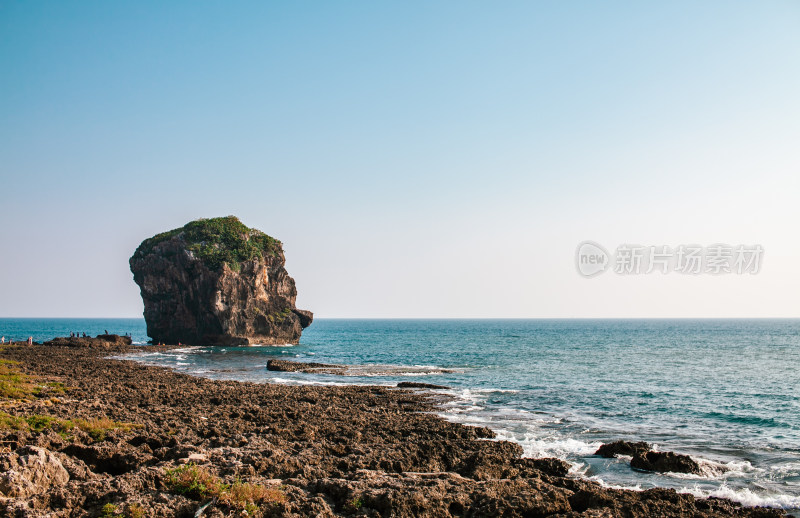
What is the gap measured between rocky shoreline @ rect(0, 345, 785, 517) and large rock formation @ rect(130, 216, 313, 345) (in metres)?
69.3

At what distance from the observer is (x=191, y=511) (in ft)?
32.0

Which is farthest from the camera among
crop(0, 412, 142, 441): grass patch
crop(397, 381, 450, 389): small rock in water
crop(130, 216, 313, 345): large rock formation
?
crop(130, 216, 313, 345): large rock formation

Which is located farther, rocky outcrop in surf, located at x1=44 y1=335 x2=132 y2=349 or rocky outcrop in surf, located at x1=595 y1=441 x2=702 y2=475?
rocky outcrop in surf, located at x1=44 y1=335 x2=132 y2=349

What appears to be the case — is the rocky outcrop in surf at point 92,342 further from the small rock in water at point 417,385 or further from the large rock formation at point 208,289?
the small rock in water at point 417,385

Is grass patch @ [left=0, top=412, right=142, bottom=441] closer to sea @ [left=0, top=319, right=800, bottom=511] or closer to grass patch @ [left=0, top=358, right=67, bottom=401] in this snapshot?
grass patch @ [left=0, top=358, right=67, bottom=401]

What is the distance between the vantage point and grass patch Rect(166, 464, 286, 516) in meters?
10.0

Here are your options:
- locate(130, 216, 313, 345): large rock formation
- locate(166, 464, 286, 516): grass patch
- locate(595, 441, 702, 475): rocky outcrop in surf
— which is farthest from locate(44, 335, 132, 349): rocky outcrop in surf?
locate(595, 441, 702, 475): rocky outcrop in surf

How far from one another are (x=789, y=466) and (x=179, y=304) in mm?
91086

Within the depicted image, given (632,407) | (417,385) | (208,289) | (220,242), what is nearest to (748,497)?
(632,407)

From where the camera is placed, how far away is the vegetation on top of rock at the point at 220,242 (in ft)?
303

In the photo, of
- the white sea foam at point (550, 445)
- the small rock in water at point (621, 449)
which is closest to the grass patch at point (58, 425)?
the white sea foam at point (550, 445)

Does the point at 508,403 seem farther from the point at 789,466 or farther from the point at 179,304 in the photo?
the point at 179,304

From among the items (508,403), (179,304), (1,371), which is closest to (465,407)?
(508,403)

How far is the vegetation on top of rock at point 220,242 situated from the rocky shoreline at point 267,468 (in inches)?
2796
